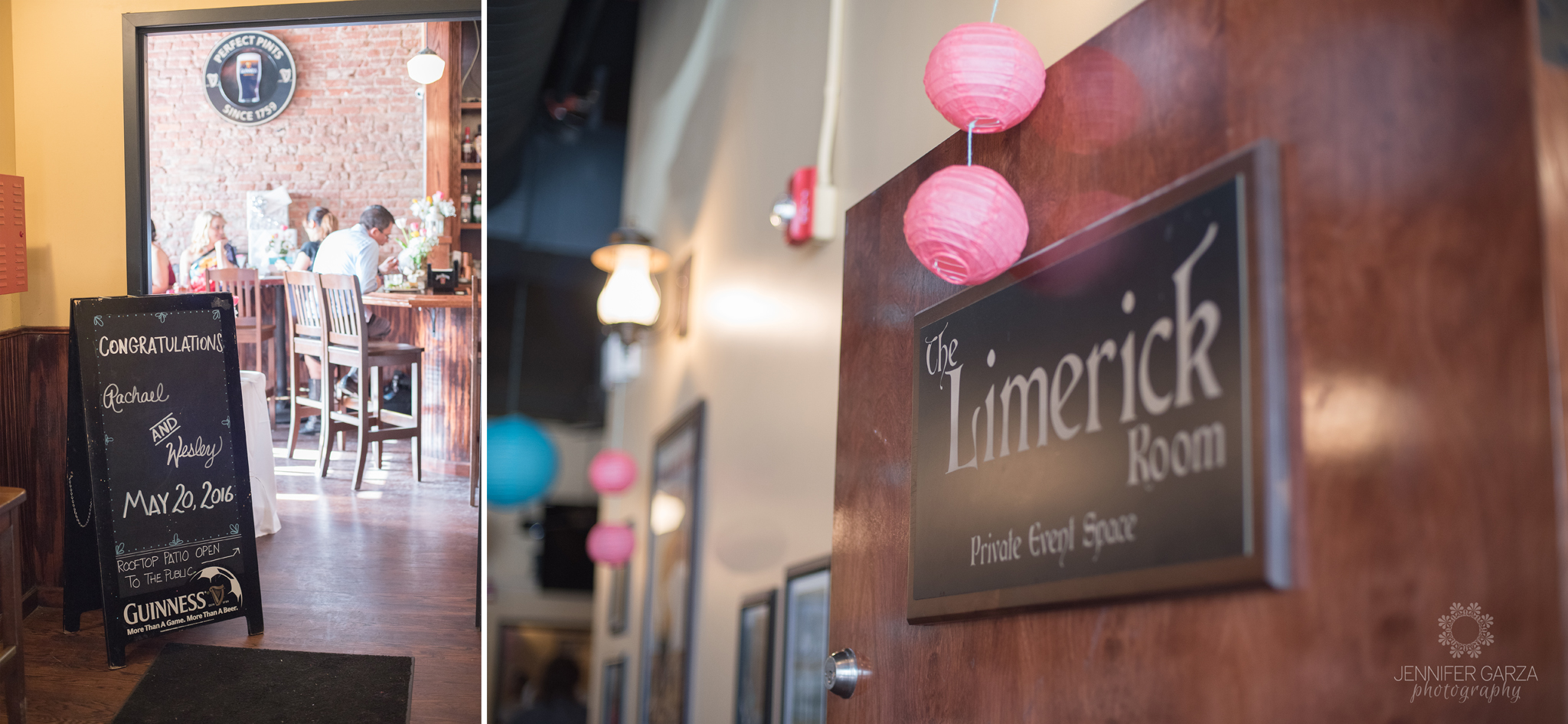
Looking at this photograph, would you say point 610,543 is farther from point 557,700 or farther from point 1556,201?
point 1556,201

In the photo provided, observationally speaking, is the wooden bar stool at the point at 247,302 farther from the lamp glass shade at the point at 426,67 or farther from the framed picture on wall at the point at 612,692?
the framed picture on wall at the point at 612,692

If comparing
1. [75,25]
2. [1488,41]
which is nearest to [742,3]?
[1488,41]

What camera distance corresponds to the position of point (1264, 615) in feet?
2.10

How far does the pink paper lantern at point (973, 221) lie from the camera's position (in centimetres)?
94

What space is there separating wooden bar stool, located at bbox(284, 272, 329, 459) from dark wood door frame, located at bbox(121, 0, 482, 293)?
1004 mm

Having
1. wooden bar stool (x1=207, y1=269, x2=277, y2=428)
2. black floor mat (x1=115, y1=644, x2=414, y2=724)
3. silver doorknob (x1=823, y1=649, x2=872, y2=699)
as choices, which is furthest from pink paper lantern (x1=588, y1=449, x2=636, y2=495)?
wooden bar stool (x1=207, y1=269, x2=277, y2=428)

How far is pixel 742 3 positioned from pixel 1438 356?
1989mm

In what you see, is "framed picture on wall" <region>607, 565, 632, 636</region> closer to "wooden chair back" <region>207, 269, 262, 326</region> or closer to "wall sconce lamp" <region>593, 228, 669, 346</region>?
"wall sconce lamp" <region>593, 228, 669, 346</region>

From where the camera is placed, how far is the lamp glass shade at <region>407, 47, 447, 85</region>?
4.59m

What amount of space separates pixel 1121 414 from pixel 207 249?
5.28m

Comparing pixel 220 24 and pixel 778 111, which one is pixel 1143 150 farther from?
pixel 220 24

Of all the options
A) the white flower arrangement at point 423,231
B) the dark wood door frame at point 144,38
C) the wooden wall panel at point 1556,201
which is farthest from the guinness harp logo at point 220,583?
the wooden wall panel at point 1556,201

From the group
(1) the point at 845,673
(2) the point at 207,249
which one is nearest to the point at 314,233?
(2) the point at 207,249

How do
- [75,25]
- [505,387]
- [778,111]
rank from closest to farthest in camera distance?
[778,111] < [505,387] < [75,25]
